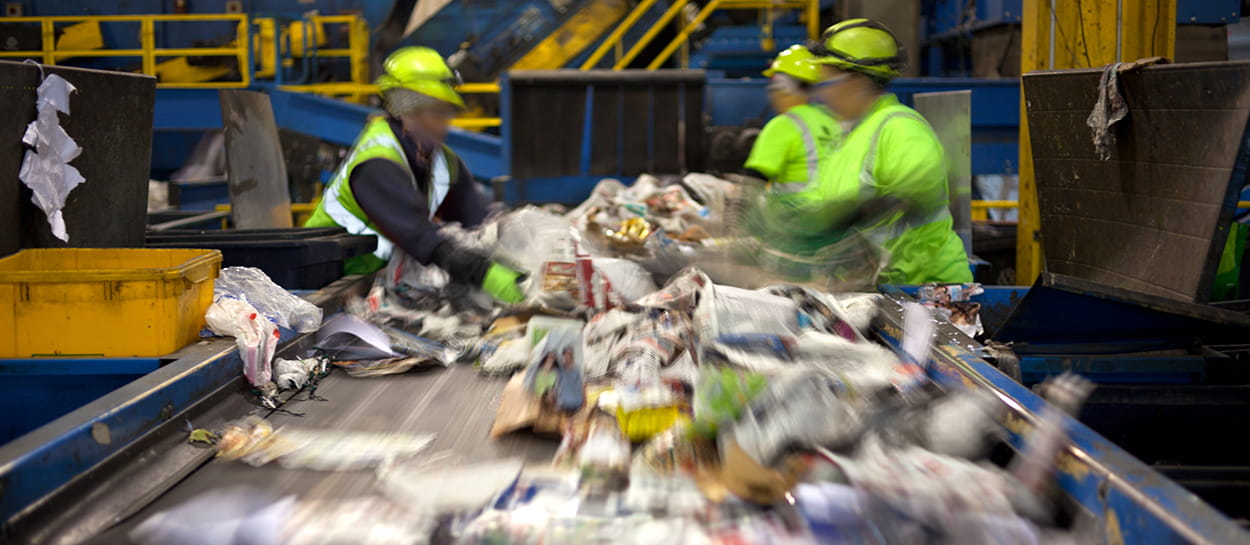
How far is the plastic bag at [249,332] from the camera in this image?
2.28 metres

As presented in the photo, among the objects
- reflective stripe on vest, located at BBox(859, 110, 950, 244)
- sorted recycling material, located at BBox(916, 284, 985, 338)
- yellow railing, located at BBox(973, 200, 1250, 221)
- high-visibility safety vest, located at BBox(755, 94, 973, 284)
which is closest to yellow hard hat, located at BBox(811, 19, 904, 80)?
high-visibility safety vest, located at BBox(755, 94, 973, 284)

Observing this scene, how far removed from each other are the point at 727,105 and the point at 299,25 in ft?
16.1

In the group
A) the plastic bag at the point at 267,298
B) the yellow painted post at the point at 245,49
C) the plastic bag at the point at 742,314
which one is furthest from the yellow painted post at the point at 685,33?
the plastic bag at the point at 742,314

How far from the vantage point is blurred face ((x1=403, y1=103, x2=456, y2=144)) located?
3574mm

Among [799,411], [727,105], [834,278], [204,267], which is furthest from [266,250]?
[727,105]

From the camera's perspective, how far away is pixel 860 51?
11.4 ft

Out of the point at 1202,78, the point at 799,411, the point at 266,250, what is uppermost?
the point at 1202,78

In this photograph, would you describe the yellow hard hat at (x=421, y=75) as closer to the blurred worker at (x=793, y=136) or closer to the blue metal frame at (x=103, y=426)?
the blue metal frame at (x=103, y=426)

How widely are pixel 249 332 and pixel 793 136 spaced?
10.6 ft

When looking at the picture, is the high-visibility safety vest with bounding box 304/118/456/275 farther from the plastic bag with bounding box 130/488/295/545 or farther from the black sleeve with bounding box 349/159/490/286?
the plastic bag with bounding box 130/488/295/545

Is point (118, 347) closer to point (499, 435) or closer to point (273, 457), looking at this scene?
point (273, 457)

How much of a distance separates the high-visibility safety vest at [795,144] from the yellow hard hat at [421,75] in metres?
1.91

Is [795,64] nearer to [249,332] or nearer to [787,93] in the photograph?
[787,93]

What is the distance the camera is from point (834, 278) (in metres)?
3.16
